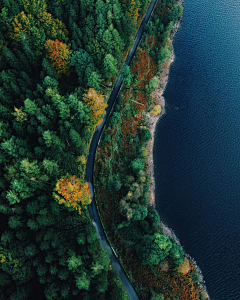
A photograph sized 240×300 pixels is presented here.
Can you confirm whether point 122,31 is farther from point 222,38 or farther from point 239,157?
point 239,157

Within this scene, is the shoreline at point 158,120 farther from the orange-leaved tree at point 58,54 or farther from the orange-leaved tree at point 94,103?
the orange-leaved tree at point 58,54

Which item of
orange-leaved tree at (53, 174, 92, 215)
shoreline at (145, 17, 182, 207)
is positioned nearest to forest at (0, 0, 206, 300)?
orange-leaved tree at (53, 174, 92, 215)

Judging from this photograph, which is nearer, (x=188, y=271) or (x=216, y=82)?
(x=188, y=271)

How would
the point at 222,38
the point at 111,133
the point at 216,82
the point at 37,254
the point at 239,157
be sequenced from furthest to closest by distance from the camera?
1. the point at 222,38
2. the point at 216,82
3. the point at 239,157
4. the point at 111,133
5. the point at 37,254

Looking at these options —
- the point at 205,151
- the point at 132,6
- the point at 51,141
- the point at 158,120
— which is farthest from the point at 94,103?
the point at 205,151

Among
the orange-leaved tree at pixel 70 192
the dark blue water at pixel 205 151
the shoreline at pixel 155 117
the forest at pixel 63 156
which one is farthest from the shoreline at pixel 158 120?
the orange-leaved tree at pixel 70 192

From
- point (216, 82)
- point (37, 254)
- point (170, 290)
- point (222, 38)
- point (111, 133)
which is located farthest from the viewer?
point (222, 38)

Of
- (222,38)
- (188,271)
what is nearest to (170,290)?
(188,271)
